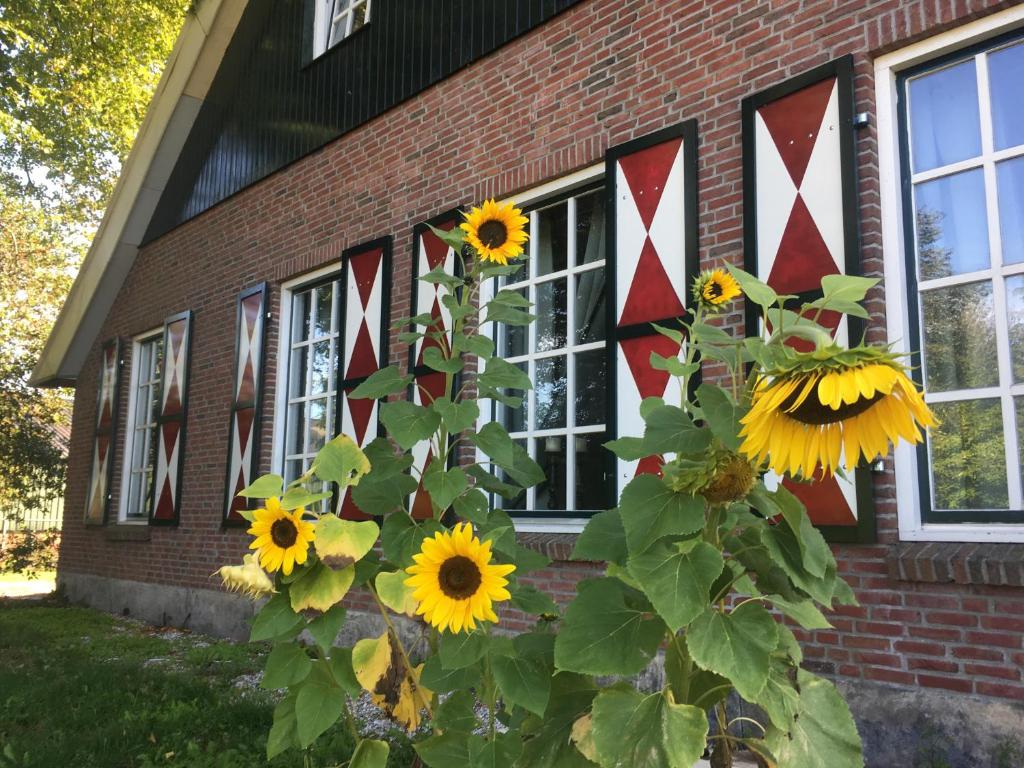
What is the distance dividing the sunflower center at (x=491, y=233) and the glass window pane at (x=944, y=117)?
7.96ft

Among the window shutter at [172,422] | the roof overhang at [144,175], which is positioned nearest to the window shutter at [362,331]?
the window shutter at [172,422]

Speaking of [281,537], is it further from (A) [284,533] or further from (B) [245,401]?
(B) [245,401]

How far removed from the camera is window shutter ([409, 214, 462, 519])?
5.95 m

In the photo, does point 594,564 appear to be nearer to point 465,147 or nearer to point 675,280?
point 675,280

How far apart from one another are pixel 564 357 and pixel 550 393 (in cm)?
25

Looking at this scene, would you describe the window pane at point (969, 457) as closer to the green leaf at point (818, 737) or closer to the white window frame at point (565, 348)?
the white window frame at point (565, 348)

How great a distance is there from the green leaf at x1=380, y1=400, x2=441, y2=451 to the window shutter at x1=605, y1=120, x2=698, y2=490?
2.35 metres

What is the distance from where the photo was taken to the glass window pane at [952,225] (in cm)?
376

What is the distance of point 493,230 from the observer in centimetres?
262

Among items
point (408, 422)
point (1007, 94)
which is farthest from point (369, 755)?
point (1007, 94)

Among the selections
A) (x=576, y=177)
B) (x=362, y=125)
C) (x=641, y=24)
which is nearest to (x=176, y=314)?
(x=362, y=125)

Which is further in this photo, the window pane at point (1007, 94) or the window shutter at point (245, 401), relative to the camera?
the window shutter at point (245, 401)

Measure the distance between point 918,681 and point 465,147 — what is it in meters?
4.46

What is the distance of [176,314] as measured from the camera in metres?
9.42
